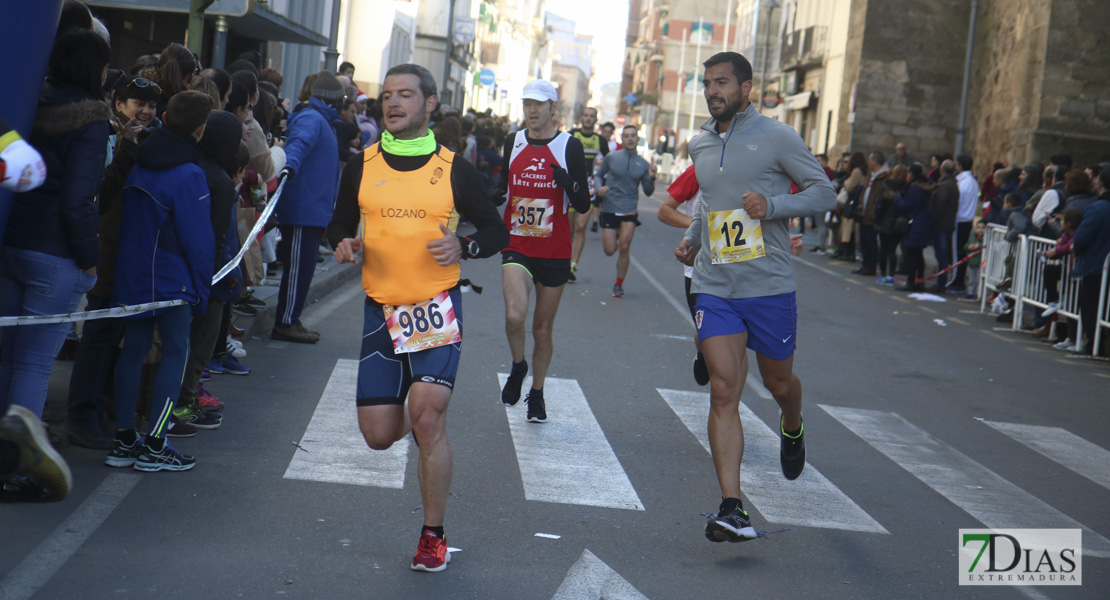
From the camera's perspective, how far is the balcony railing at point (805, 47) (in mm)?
43031

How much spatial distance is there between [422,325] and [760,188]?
1866 millimetres

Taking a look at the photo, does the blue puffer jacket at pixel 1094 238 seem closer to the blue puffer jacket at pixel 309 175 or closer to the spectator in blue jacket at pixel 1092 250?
the spectator in blue jacket at pixel 1092 250

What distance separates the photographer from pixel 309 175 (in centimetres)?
915

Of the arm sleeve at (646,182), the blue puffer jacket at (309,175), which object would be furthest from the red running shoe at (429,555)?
the arm sleeve at (646,182)

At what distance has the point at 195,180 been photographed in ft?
18.3

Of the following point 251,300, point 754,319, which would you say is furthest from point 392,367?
point 251,300

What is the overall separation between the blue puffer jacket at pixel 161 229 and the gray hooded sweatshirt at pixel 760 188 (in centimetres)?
238

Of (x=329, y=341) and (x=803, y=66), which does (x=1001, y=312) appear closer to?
(x=329, y=341)

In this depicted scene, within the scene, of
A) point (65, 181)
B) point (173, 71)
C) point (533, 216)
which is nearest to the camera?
point (65, 181)

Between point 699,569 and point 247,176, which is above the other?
point 247,176

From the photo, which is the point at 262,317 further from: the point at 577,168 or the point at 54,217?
the point at 54,217

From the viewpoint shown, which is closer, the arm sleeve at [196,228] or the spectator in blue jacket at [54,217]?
the spectator in blue jacket at [54,217]

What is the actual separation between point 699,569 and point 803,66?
42824 millimetres

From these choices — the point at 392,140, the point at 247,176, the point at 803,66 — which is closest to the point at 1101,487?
the point at 392,140
